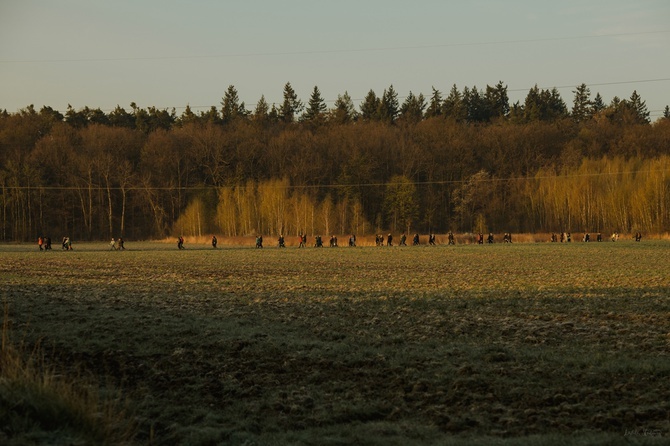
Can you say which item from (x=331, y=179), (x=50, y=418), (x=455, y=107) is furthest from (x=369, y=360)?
(x=455, y=107)

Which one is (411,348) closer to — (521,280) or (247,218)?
(521,280)

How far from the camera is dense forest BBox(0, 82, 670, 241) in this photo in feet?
352

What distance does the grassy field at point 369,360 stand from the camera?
29.3ft

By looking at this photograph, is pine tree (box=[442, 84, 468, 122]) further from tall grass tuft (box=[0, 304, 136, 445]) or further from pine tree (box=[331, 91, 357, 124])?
tall grass tuft (box=[0, 304, 136, 445])

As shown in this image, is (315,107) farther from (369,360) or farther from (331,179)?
(369,360)

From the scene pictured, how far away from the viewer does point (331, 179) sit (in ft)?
411

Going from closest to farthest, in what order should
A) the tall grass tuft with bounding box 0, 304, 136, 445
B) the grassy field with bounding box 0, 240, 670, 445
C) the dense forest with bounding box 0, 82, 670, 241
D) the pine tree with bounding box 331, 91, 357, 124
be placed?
the tall grass tuft with bounding box 0, 304, 136, 445 < the grassy field with bounding box 0, 240, 670, 445 < the dense forest with bounding box 0, 82, 670, 241 < the pine tree with bounding box 331, 91, 357, 124

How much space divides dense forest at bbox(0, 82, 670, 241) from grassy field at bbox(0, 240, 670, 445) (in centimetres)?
8036

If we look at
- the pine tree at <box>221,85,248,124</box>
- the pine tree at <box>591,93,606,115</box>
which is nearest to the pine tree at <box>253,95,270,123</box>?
the pine tree at <box>221,85,248,124</box>

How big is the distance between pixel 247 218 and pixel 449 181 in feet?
124

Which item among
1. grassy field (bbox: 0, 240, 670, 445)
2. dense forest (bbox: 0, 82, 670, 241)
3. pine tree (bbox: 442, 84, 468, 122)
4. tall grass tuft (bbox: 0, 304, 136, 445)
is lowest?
grassy field (bbox: 0, 240, 670, 445)

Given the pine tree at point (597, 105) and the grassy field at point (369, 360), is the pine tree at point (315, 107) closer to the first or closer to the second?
the pine tree at point (597, 105)

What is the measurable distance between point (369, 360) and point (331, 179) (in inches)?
4457

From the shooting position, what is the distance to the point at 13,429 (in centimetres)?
742
